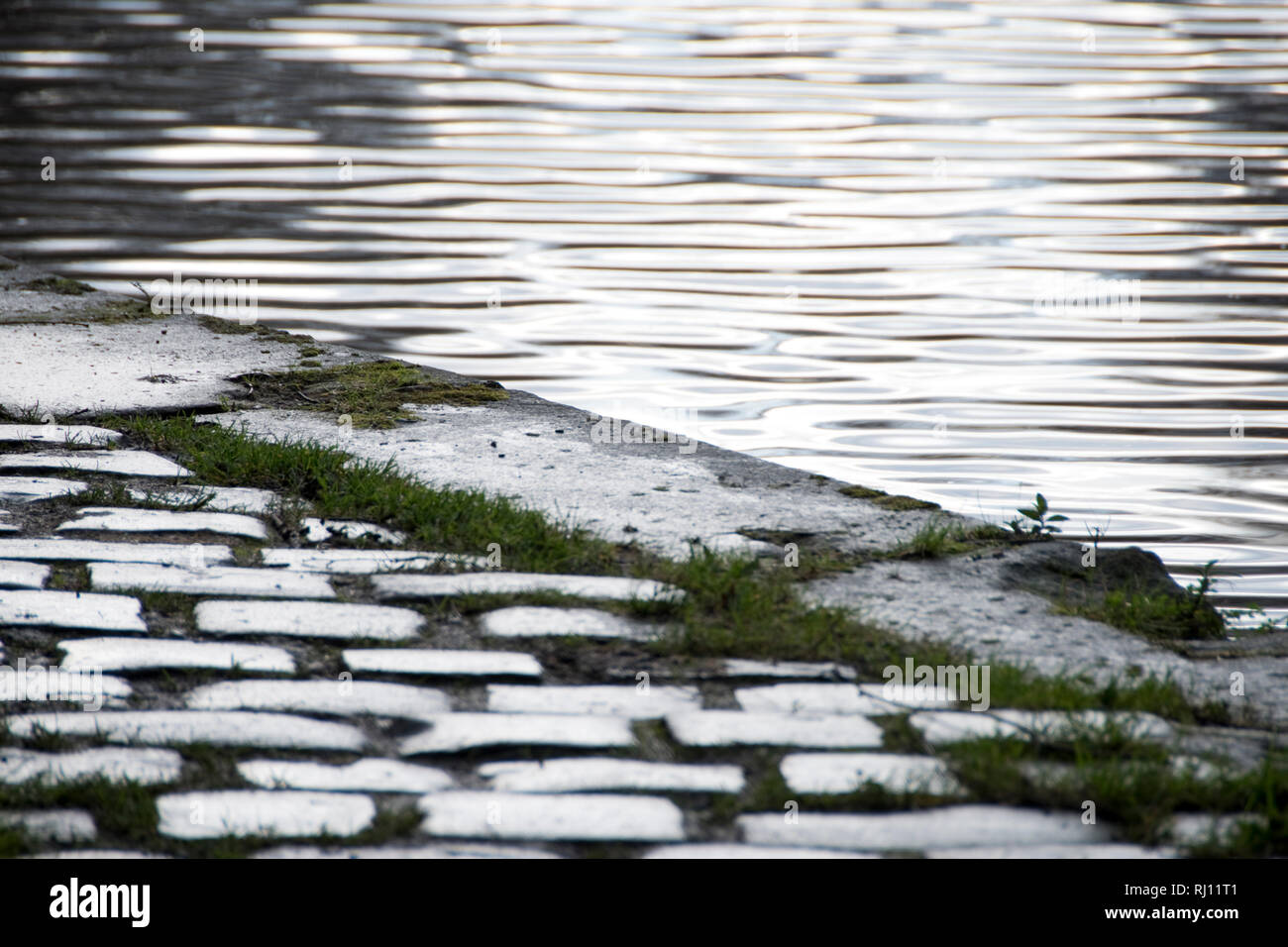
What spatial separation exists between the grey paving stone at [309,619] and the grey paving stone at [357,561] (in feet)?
0.66

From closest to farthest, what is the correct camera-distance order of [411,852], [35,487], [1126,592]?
1. [411,852]
2. [1126,592]
3. [35,487]

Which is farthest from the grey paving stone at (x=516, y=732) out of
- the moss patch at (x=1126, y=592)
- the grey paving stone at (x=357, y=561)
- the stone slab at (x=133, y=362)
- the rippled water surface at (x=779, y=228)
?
the rippled water surface at (x=779, y=228)

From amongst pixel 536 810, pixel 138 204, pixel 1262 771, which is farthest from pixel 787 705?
pixel 138 204

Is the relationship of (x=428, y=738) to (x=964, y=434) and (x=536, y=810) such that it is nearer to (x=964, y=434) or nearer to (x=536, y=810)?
(x=536, y=810)

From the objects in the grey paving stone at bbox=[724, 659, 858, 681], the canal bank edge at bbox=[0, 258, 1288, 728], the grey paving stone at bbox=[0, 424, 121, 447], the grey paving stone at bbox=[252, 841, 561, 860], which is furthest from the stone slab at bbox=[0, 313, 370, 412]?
the grey paving stone at bbox=[252, 841, 561, 860]

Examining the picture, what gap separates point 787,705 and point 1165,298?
17.5ft

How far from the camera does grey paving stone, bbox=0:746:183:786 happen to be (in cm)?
231

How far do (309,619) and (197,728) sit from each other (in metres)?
0.49

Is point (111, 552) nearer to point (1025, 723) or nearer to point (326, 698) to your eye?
point (326, 698)

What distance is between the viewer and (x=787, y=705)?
265 centimetres

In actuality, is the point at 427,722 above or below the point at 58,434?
below

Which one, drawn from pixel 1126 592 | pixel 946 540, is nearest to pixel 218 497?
pixel 946 540

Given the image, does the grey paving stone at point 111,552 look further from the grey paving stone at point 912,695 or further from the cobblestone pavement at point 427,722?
the grey paving stone at point 912,695

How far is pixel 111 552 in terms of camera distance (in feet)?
10.6
